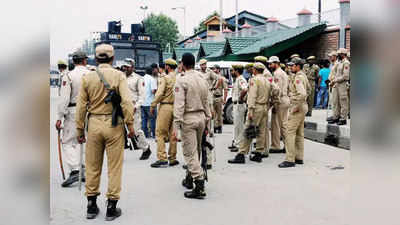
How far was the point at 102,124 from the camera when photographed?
15.0ft

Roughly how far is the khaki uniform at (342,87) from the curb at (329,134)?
15.4 inches

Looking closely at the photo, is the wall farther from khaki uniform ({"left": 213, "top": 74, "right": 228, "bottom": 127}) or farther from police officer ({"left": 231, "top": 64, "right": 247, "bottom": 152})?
police officer ({"left": 231, "top": 64, "right": 247, "bottom": 152})

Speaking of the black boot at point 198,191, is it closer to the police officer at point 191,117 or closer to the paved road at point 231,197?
the police officer at point 191,117

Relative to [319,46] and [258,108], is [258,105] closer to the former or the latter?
[258,108]

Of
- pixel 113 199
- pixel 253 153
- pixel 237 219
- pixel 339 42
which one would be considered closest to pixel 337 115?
pixel 253 153

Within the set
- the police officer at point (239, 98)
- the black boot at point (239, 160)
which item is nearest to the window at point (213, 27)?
the police officer at point (239, 98)

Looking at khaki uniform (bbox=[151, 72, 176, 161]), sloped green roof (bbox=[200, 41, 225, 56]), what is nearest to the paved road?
khaki uniform (bbox=[151, 72, 176, 161])

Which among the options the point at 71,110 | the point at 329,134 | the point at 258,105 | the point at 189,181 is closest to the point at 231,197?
the point at 189,181

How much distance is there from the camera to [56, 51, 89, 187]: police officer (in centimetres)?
584

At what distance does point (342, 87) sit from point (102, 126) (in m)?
7.46

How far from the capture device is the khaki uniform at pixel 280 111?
27.6ft
